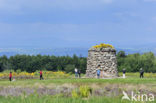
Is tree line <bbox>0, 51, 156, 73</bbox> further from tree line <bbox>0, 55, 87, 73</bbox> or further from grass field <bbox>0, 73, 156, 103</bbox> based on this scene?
grass field <bbox>0, 73, 156, 103</bbox>

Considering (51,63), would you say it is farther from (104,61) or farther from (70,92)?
(70,92)

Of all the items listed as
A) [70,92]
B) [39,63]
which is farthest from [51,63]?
[70,92]

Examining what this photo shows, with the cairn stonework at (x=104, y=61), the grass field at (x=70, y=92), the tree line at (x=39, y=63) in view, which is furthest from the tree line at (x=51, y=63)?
the grass field at (x=70, y=92)

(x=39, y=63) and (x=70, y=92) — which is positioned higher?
(x=39, y=63)

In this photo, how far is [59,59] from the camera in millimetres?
55531

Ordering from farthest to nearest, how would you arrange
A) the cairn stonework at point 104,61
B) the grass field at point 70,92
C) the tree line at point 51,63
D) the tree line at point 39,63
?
the tree line at point 39,63
the tree line at point 51,63
the cairn stonework at point 104,61
the grass field at point 70,92

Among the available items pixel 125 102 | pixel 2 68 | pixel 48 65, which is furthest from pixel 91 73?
pixel 125 102

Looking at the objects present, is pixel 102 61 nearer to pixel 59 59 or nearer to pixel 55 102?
pixel 59 59

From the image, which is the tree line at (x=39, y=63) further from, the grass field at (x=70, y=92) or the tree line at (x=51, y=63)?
the grass field at (x=70, y=92)

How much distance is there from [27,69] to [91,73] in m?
20.3

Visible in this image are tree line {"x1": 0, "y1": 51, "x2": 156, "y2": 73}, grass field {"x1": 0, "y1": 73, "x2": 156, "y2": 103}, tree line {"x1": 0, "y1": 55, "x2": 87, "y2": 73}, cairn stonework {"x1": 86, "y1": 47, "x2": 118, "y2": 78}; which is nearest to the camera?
grass field {"x1": 0, "y1": 73, "x2": 156, "y2": 103}

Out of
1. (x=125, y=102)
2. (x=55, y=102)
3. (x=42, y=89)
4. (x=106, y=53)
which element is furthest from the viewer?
(x=106, y=53)

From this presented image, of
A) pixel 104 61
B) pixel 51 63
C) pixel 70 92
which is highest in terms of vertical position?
pixel 104 61

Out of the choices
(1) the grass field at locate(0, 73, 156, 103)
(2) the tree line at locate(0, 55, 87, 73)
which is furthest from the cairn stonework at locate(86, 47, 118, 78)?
(2) the tree line at locate(0, 55, 87, 73)
